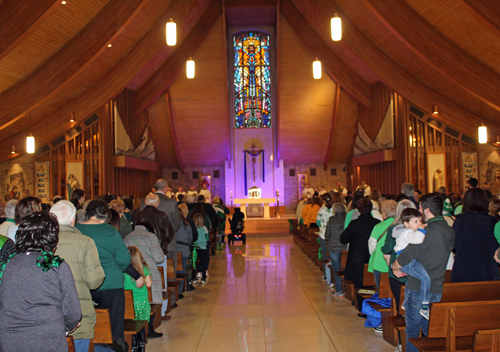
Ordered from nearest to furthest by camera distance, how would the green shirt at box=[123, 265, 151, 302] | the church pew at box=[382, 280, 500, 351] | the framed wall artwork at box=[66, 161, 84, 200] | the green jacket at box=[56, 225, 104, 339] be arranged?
the green jacket at box=[56, 225, 104, 339]
the church pew at box=[382, 280, 500, 351]
the green shirt at box=[123, 265, 151, 302]
the framed wall artwork at box=[66, 161, 84, 200]

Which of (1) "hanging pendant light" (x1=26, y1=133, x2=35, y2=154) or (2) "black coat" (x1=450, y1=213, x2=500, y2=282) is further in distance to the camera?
(1) "hanging pendant light" (x1=26, y1=133, x2=35, y2=154)

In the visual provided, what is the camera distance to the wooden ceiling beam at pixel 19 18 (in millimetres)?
8008

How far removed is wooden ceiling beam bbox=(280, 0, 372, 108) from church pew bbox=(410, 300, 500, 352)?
13.7 m

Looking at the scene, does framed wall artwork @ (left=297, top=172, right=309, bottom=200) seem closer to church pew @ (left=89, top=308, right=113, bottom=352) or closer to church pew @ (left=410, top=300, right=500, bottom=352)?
church pew @ (left=410, top=300, right=500, bottom=352)

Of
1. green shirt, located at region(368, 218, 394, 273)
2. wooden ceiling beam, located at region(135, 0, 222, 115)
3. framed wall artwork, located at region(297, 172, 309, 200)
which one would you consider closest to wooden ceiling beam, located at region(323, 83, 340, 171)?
framed wall artwork, located at region(297, 172, 309, 200)

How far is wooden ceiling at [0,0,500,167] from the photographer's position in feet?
32.2

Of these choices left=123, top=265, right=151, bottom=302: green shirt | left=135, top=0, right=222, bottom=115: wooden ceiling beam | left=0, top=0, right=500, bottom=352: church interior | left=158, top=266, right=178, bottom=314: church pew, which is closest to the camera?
left=123, top=265, right=151, bottom=302: green shirt

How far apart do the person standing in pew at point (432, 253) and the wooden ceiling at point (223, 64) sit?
18.8ft

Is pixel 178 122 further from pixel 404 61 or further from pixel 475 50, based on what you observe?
pixel 475 50

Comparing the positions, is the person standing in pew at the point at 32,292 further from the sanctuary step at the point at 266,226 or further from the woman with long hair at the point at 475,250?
the sanctuary step at the point at 266,226

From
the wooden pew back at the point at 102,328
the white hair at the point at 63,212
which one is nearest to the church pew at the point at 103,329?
the wooden pew back at the point at 102,328

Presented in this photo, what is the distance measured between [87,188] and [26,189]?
1.64 meters

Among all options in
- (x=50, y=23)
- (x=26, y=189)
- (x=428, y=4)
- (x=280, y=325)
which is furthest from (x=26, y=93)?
(x=428, y=4)

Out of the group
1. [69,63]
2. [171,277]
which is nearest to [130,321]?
[171,277]
